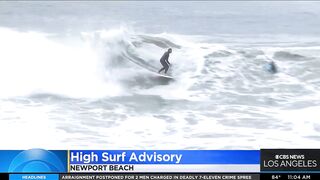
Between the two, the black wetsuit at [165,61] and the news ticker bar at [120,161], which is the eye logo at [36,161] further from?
the black wetsuit at [165,61]

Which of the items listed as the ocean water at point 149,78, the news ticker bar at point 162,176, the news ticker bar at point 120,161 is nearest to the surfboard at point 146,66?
the ocean water at point 149,78

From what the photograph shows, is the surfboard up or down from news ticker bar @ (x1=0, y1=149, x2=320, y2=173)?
up

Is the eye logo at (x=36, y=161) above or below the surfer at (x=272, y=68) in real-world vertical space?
below

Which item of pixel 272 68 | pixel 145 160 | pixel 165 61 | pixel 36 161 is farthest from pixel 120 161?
pixel 272 68

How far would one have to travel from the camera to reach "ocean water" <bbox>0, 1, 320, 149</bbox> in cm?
264

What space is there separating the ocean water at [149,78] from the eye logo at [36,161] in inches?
1.6

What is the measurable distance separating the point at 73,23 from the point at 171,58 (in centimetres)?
47

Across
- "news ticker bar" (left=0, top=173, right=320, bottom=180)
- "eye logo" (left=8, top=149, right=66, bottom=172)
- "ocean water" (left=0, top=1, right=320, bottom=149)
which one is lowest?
"news ticker bar" (left=0, top=173, right=320, bottom=180)

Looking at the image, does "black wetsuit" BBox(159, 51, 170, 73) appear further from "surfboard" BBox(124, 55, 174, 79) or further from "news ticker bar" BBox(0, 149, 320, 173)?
"news ticker bar" BBox(0, 149, 320, 173)

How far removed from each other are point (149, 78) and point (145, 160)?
14.6 inches

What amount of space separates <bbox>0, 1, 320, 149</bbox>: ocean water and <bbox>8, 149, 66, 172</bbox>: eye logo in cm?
4

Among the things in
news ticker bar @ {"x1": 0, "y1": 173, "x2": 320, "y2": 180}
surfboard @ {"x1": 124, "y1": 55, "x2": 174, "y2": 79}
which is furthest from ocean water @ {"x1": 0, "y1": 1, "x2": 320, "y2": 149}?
news ticker bar @ {"x1": 0, "y1": 173, "x2": 320, "y2": 180}

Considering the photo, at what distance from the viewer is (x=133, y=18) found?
2.64 meters

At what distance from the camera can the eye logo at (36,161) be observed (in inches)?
103
